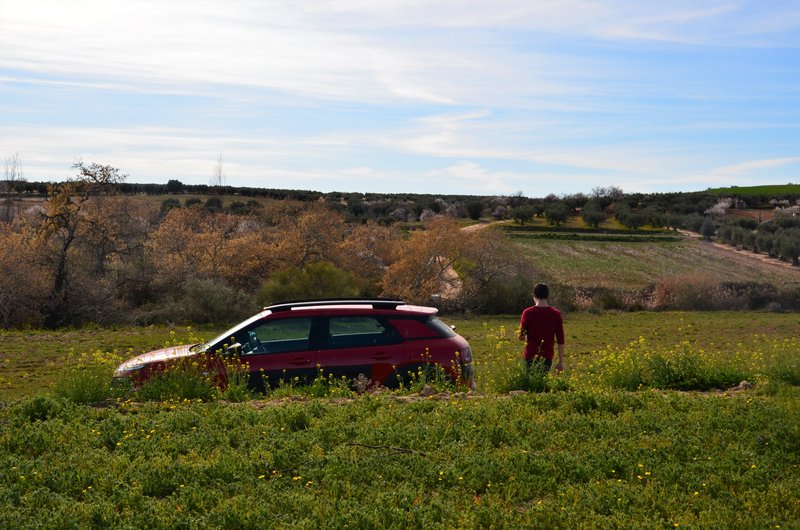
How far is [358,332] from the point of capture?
10.4 meters

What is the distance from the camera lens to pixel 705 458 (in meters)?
6.47

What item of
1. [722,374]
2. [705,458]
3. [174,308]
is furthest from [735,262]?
[705,458]

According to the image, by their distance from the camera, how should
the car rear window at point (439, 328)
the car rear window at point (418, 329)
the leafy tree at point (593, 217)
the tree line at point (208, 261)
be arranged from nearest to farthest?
the car rear window at point (418, 329), the car rear window at point (439, 328), the tree line at point (208, 261), the leafy tree at point (593, 217)

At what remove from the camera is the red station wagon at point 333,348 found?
10156 mm

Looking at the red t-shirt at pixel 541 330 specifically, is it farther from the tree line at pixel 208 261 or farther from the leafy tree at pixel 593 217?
the leafy tree at pixel 593 217

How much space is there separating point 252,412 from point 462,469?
101 inches

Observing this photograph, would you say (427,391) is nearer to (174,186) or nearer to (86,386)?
(86,386)

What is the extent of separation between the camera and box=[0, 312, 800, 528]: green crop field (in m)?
5.46

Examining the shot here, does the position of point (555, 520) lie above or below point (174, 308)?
above

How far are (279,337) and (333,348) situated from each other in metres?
0.83

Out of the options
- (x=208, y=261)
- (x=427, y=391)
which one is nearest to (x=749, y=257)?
(x=208, y=261)

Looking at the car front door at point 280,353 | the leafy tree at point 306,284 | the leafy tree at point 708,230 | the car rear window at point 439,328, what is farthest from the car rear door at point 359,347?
the leafy tree at point 708,230

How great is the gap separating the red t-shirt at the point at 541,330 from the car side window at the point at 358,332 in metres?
1.73

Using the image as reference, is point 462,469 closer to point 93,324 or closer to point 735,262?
point 93,324
